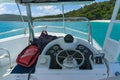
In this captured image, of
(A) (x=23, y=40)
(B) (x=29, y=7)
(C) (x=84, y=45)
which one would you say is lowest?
(A) (x=23, y=40)

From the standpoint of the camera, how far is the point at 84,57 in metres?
2.23

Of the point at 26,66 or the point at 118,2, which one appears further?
the point at 118,2

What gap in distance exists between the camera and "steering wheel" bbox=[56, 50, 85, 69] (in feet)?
6.82

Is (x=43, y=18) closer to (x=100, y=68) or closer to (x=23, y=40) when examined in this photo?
(x=23, y=40)

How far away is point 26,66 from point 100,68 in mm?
645

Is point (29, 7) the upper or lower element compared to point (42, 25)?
upper

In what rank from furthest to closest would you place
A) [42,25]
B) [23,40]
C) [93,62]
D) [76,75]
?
[42,25], [23,40], [93,62], [76,75]

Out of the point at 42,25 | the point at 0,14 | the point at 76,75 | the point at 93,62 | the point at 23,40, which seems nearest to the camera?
the point at 76,75

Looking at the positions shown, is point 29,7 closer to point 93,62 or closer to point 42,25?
point 42,25

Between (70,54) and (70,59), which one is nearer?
(70,59)

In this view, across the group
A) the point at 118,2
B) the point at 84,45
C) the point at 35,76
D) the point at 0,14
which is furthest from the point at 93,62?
the point at 0,14

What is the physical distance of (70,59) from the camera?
2080mm

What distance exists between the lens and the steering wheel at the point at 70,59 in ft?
6.82

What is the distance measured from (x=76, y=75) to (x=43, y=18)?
247 centimetres
